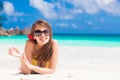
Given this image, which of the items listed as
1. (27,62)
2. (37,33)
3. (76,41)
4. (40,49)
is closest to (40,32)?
Result: (37,33)

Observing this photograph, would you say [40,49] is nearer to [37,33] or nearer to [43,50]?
[43,50]

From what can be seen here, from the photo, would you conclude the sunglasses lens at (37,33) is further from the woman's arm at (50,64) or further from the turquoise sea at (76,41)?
the turquoise sea at (76,41)

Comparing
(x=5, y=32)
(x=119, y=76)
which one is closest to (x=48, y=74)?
(x=119, y=76)

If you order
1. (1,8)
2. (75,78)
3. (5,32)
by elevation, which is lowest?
(75,78)

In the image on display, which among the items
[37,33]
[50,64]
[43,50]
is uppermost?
[37,33]

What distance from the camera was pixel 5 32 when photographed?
20.2 meters

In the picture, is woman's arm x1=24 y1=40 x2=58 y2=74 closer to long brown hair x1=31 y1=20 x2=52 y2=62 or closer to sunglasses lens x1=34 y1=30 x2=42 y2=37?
long brown hair x1=31 y1=20 x2=52 y2=62

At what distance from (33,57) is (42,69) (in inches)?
7.5

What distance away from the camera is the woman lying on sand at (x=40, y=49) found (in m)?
4.02

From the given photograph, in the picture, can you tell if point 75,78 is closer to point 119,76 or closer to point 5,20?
point 119,76

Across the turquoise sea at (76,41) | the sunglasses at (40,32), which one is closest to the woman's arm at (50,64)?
Result: the sunglasses at (40,32)

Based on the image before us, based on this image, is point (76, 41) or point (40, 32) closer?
point (40, 32)

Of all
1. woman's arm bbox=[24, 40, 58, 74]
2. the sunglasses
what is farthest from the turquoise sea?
the sunglasses

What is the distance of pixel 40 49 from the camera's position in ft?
13.3
